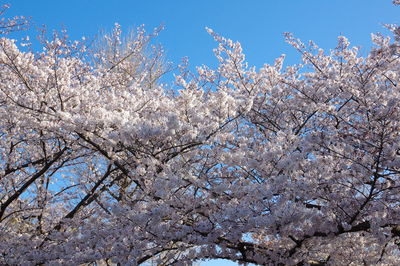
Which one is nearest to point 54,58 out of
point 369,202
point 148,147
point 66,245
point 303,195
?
point 148,147

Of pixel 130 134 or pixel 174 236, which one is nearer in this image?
pixel 130 134

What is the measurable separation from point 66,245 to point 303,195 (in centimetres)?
353

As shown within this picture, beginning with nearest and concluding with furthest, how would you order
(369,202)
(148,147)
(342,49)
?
(369,202), (148,147), (342,49)

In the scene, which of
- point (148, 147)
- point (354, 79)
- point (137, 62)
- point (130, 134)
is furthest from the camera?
point (137, 62)

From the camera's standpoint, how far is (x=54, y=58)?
600cm

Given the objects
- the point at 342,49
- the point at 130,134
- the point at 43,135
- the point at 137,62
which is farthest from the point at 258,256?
the point at 137,62

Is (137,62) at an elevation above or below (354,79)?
above

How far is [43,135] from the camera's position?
704 cm

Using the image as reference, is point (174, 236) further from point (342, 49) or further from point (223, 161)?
point (342, 49)

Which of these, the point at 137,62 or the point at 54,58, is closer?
the point at 54,58

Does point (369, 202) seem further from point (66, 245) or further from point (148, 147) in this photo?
point (66, 245)

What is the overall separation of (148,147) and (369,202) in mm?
3122

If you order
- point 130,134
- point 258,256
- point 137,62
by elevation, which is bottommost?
point 258,256

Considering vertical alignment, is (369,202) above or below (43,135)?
below
